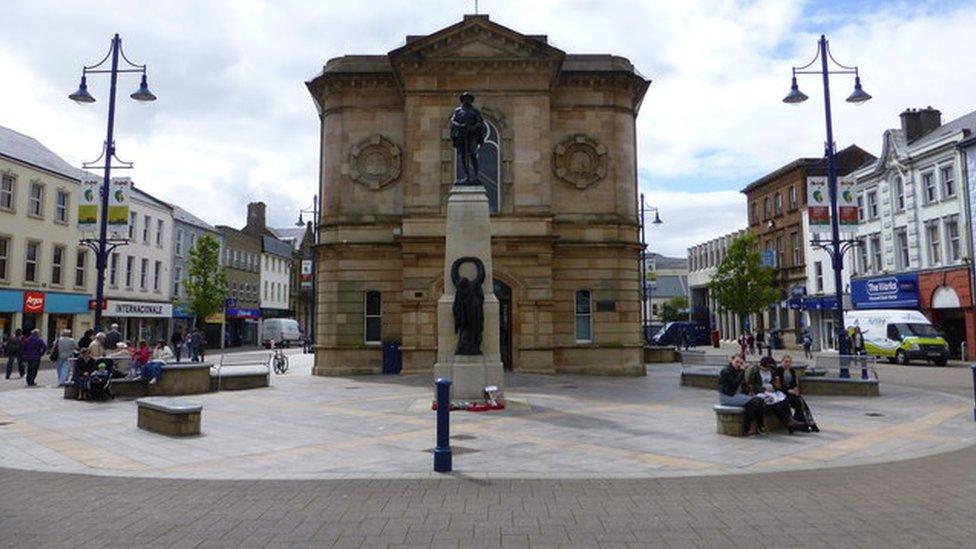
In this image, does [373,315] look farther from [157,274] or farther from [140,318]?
[157,274]

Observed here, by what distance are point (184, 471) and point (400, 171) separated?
19411 mm

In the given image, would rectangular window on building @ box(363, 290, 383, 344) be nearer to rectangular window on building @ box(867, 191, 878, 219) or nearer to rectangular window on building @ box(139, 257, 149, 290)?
rectangular window on building @ box(139, 257, 149, 290)

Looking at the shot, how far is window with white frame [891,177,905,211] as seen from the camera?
4099 cm

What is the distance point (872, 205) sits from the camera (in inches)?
1747

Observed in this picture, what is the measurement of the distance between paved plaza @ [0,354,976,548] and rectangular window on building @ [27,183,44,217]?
3078cm

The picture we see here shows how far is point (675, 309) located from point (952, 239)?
5945 centimetres

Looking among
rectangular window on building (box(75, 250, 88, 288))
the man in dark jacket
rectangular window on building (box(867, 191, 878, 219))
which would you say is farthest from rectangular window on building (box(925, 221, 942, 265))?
rectangular window on building (box(75, 250, 88, 288))

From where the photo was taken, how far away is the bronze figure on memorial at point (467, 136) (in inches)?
668

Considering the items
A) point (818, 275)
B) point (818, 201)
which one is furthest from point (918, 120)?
point (818, 201)

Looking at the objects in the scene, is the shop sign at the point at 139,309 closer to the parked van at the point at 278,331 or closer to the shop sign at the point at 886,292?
the parked van at the point at 278,331

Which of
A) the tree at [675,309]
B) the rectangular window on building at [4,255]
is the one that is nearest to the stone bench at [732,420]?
the rectangular window on building at [4,255]

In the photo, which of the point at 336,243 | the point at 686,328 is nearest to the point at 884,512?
the point at 336,243

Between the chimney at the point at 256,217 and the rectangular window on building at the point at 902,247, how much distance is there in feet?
202

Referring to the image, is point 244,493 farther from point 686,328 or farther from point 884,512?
point 686,328
